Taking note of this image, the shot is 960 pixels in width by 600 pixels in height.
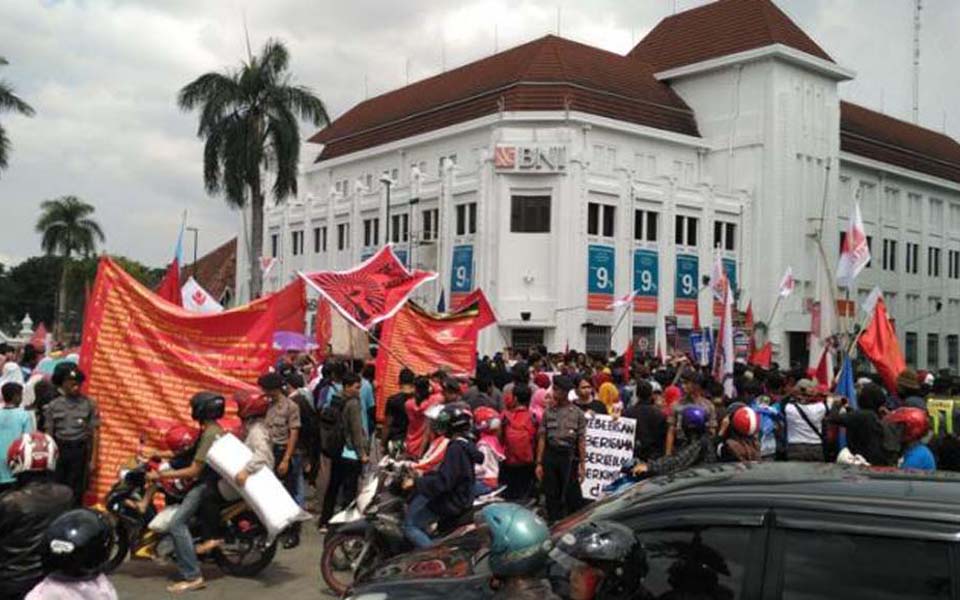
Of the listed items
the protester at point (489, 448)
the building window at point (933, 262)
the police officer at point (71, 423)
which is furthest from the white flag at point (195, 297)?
the building window at point (933, 262)

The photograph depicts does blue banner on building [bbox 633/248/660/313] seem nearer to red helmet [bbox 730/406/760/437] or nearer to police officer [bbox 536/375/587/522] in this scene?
police officer [bbox 536/375/587/522]

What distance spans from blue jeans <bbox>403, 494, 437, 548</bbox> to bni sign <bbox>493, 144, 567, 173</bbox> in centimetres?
3408

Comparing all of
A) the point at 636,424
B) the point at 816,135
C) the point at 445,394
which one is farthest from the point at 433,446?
the point at 816,135

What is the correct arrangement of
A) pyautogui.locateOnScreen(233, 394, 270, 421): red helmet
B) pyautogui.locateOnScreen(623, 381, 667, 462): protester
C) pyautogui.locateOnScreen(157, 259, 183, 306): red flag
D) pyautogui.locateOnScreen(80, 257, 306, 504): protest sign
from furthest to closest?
pyautogui.locateOnScreen(157, 259, 183, 306): red flag < pyautogui.locateOnScreen(623, 381, 667, 462): protester < pyautogui.locateOnScreen(80, 257, 306, 504): protest sign < pyautogui.locateOnScreen(233, 394, 270, 421): red helmet

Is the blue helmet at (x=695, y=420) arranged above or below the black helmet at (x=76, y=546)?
Result: above

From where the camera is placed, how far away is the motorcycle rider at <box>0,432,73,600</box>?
4.37 meters

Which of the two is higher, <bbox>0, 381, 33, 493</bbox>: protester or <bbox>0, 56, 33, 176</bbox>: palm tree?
<bbox>0, 56, 33, 176</bbox>: palm tree

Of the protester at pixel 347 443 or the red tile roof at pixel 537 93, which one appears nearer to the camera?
the protester at pixel 347 443

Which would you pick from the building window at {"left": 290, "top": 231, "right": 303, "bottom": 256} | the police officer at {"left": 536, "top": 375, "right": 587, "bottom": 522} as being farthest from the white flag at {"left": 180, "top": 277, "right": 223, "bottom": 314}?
the building window at {"left": 290, "top": 231, "right": 303, "bottom": 256}

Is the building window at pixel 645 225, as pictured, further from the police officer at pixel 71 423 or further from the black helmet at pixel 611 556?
the black helmet at pixel 611 556

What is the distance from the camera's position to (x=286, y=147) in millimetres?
36719

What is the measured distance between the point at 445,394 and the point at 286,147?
29691mm

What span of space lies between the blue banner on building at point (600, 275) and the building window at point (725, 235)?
7340 millimetres

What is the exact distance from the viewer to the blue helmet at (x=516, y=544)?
383 centimetres
